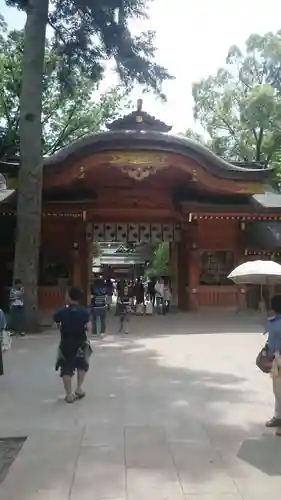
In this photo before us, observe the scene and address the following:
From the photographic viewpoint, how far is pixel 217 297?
19.6 metres

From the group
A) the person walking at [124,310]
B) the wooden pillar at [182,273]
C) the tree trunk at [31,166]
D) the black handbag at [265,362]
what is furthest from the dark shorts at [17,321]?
the black handbag at [265,362]

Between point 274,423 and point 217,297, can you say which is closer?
point 274,423

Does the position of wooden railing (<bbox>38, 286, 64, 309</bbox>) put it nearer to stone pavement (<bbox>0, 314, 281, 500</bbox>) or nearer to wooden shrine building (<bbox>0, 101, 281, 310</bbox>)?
wooden shrine building (<bbox>0, 101, 281, 310</bbox>)

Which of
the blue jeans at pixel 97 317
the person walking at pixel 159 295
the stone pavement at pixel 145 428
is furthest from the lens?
the person walking at pixel 159 295

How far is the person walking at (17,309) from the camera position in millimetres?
14312

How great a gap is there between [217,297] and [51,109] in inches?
620

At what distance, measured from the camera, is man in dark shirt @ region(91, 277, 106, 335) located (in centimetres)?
1333

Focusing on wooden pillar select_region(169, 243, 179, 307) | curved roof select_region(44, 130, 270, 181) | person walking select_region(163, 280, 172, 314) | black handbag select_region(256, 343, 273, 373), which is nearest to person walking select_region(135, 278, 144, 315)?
person walking select_region(163, 280, 172, 314)

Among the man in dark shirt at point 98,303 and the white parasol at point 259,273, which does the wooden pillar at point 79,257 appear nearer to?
the man in dark shirt at point 98,303

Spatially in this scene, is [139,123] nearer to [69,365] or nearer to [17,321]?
[17,321]

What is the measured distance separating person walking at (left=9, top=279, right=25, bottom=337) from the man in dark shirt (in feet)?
6.16

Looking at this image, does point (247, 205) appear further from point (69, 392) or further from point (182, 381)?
point (69, 392)

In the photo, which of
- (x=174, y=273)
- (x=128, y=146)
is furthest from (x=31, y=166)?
(x=174, y=273)

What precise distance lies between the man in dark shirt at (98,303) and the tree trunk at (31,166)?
69.9 inches
